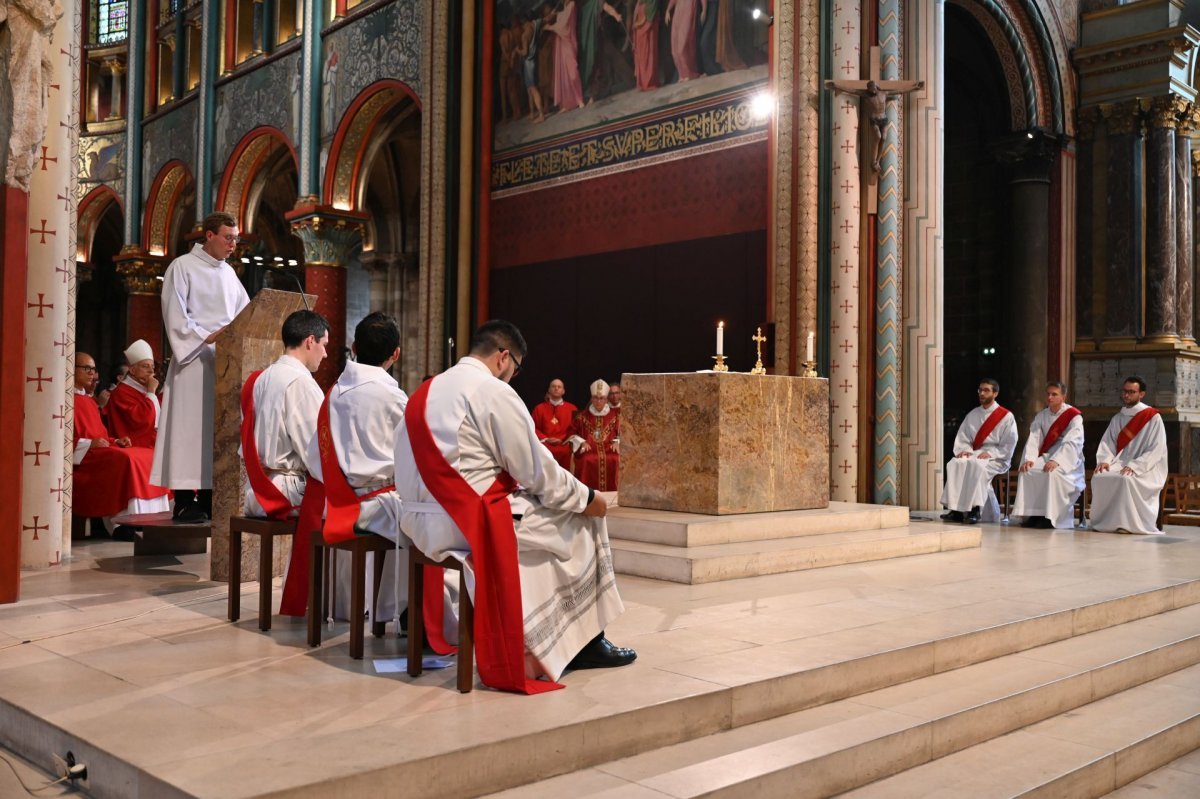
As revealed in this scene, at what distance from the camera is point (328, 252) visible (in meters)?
16.3

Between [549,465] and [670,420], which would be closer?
[549,465]

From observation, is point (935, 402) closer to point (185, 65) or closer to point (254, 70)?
point (254, 70)

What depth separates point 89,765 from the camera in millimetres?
2775

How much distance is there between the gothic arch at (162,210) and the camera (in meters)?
20.9

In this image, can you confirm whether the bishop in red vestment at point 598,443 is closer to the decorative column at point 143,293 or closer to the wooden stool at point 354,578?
the wooden stool at point 354,578

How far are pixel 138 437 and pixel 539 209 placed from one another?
659cm

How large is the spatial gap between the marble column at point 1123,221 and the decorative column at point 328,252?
1039 centimetres

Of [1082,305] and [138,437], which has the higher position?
[1082,305]

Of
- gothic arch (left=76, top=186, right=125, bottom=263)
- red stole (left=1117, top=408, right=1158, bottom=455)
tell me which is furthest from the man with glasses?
gothic arch (left=76, top=186, right=125, bottom=263)

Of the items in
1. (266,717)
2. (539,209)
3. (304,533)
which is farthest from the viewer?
(539,209)

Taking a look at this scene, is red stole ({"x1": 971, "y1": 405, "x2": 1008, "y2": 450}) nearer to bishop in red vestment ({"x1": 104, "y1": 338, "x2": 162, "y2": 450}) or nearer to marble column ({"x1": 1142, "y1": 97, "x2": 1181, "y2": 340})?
marble column ({"x1": 1142, "y1": 97, "x2": 1181, "y2": 340})

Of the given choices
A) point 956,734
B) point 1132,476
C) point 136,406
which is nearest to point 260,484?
point 956,734

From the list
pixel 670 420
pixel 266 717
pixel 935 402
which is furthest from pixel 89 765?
pixel 935 402

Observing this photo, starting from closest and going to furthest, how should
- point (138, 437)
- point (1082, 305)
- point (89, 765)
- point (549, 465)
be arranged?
point (89, 765)
point (549, 465)
point (138, 437)
point (1082, 305)
